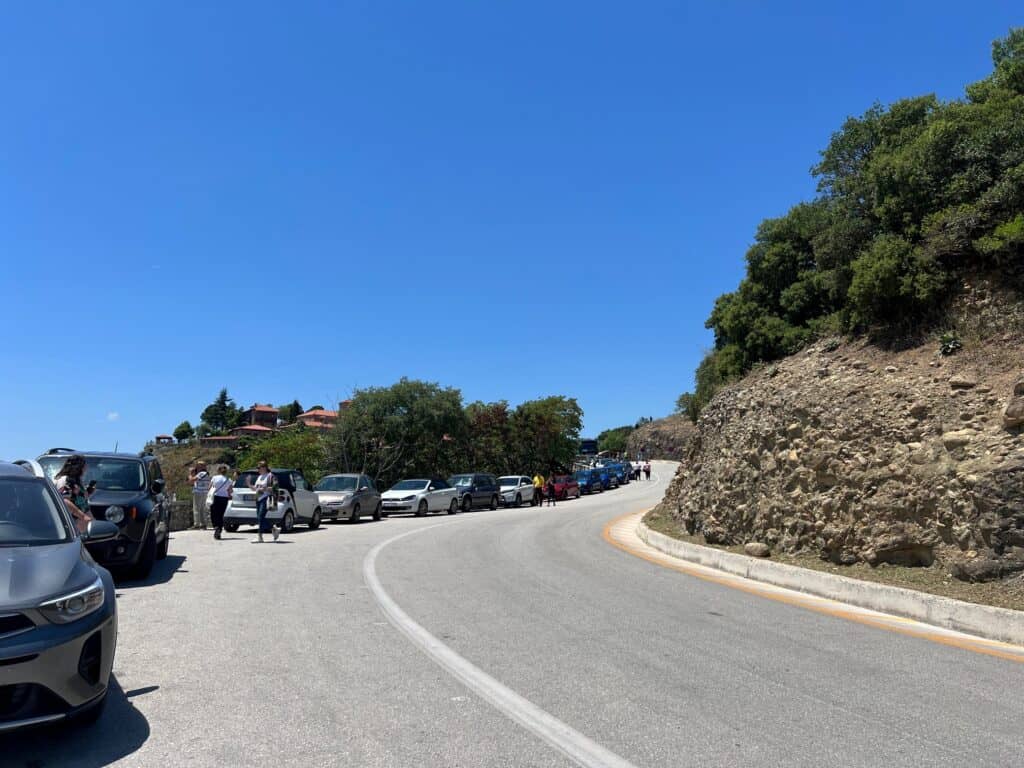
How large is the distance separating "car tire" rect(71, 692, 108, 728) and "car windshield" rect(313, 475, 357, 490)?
21609 millimetres

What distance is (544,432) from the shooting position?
56281mm

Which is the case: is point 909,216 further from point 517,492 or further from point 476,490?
point 517,492

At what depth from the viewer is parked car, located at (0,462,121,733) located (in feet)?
12.9

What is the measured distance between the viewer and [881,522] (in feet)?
35.6

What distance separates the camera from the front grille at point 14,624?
3971mm

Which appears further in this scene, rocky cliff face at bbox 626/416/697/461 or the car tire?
rocky cliff face at bbox 626/416/697/461

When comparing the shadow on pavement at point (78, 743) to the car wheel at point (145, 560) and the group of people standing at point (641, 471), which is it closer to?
the car wheel at point (145, 560)

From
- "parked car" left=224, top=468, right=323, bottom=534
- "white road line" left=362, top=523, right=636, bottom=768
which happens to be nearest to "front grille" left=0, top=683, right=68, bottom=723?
"white road line" left=362, top=523, right=636, bottom=768

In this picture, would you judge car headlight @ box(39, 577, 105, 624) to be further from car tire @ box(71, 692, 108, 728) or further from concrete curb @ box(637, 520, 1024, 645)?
concrete curb @ box(637, 520, 1024, 645)

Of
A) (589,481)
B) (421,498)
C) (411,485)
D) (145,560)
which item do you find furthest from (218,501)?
(589,481)

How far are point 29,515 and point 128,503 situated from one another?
18.8ft

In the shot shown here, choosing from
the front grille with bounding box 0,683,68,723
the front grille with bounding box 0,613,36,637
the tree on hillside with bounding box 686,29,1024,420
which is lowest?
the front grille with bounding box 0,683,68,723

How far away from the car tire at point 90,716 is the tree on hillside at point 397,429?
36912mm

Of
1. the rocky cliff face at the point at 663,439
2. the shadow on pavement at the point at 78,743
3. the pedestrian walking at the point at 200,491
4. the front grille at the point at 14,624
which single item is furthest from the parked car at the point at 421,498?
the rocky cliff face at the point at 663,439
